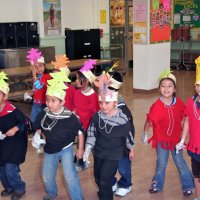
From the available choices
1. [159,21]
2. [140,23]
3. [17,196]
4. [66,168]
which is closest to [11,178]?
[17,196]

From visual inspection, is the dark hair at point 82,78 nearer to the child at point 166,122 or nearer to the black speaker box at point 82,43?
the child at point 166,122

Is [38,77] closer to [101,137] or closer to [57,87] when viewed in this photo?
[57,87]

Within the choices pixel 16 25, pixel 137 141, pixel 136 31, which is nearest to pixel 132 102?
pixel 136 31

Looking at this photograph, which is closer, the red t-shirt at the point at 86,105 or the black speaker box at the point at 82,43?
the red t-shirt at the point at 86,105

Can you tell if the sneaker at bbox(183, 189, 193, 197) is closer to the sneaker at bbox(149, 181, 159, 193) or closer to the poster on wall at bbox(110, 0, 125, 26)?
the sneaker at bbox(149, 181, 159, 193)

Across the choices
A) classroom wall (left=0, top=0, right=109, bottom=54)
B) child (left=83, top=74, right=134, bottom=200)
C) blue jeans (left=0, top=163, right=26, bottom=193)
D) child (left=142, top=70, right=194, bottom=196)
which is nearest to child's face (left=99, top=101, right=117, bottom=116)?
child (left=83, top=74, right=134, bottom=200)

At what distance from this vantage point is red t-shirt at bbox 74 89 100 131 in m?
4.09

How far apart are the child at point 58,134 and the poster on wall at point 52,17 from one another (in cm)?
826

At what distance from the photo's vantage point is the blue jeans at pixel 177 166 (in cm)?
354

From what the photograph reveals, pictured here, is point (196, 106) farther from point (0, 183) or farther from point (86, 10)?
point (86, 10)

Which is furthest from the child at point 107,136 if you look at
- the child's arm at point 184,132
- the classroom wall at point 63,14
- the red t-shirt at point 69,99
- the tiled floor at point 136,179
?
the classroom wall at point 63,14

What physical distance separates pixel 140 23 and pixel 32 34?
327 centimetres

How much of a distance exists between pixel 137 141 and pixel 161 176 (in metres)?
1.75

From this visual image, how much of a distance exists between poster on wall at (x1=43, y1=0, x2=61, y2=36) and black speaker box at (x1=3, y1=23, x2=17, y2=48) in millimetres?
1446
